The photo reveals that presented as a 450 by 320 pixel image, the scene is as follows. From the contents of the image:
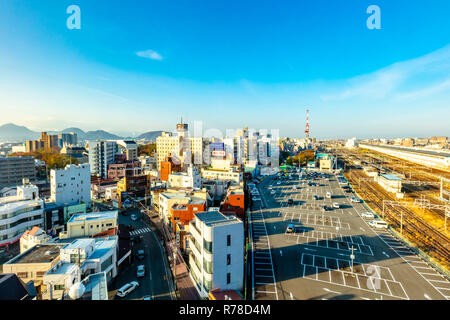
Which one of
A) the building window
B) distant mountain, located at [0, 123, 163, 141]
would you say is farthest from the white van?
distant mountain, located at [0, 123, 163, 141]

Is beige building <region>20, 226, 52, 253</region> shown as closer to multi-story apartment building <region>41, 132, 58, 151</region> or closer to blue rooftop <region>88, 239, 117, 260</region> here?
blue rooftop <region>88, 239, 117, 260</region>

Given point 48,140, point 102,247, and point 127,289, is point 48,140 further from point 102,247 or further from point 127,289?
point 127,289

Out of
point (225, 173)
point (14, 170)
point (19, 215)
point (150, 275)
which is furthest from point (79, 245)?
point (14, 170)

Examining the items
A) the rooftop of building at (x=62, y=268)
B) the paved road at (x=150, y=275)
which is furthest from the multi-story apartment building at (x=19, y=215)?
the rooftop of building at (x=62, y=268)

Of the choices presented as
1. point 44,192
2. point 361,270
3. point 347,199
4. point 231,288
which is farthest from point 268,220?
point 44,192

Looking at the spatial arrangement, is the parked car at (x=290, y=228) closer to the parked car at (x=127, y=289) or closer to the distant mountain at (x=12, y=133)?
the parked car at (x=127, y=289)
